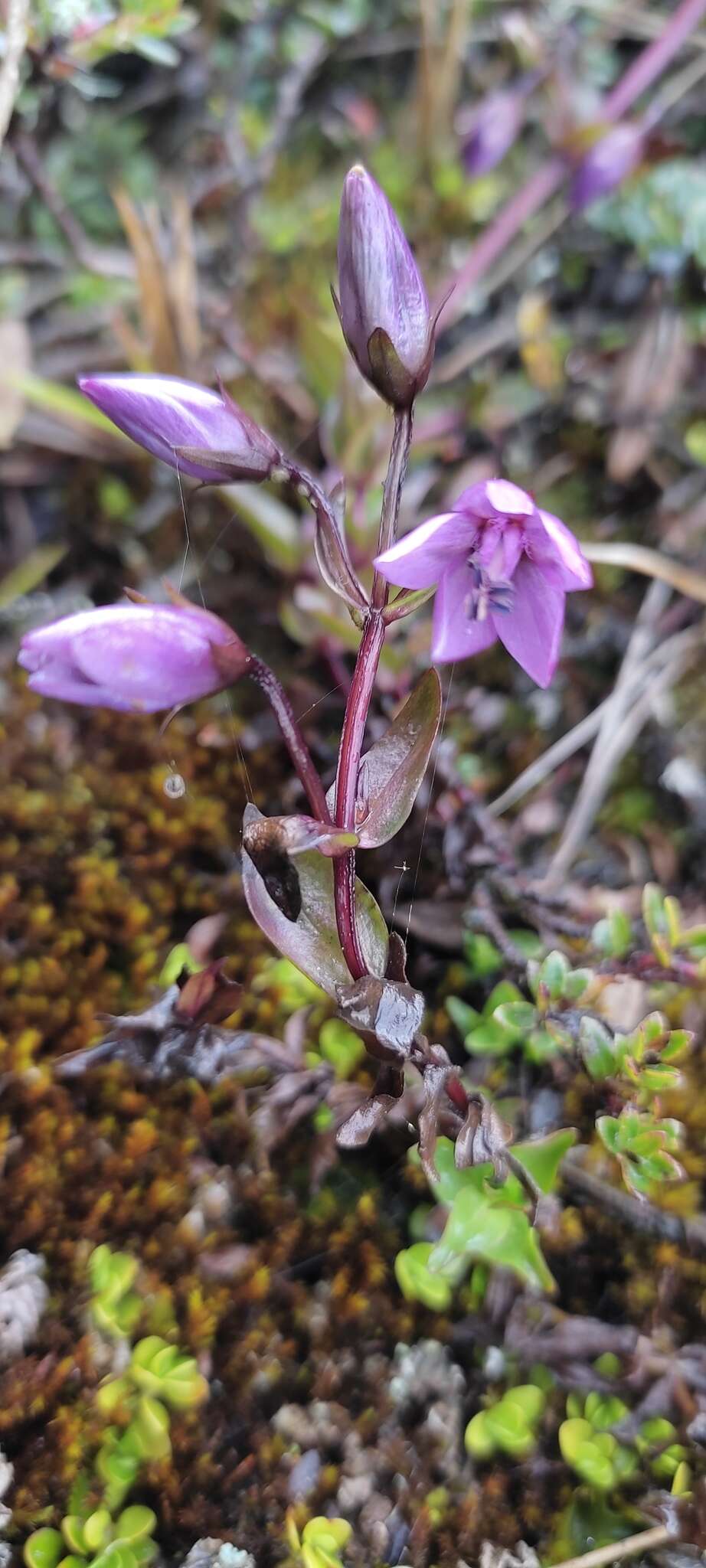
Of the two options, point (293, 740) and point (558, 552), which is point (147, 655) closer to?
point (293, 740)

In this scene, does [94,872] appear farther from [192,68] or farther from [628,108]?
[628,108]

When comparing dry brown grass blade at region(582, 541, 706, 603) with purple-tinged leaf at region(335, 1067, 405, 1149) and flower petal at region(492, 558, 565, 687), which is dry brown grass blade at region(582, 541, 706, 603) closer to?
flower petal at region(492, 558, 565, 687)

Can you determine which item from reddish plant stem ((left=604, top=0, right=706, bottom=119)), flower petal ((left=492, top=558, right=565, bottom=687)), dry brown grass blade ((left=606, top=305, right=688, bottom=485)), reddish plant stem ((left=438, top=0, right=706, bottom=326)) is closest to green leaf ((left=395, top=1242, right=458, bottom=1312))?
flower petal ((left=492, top=558, right=565, bottom=687))

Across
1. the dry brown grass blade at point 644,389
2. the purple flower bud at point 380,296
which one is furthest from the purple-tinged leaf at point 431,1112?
the dry brown grass blade at point 644,389

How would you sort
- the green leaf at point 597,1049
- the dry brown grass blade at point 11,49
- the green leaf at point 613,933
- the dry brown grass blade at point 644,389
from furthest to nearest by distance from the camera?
the dry brown grass blade at point 644,389 < the dry brown grass blade at point 11,49 < the green leaf at point 613,933 < the green leaf at point 597,1049

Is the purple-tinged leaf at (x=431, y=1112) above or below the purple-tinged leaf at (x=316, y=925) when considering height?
below

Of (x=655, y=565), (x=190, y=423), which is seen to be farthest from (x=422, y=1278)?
(x=655, y=565)

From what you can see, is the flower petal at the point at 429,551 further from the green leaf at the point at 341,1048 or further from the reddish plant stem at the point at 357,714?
the green leaf at the point at 341,1048
